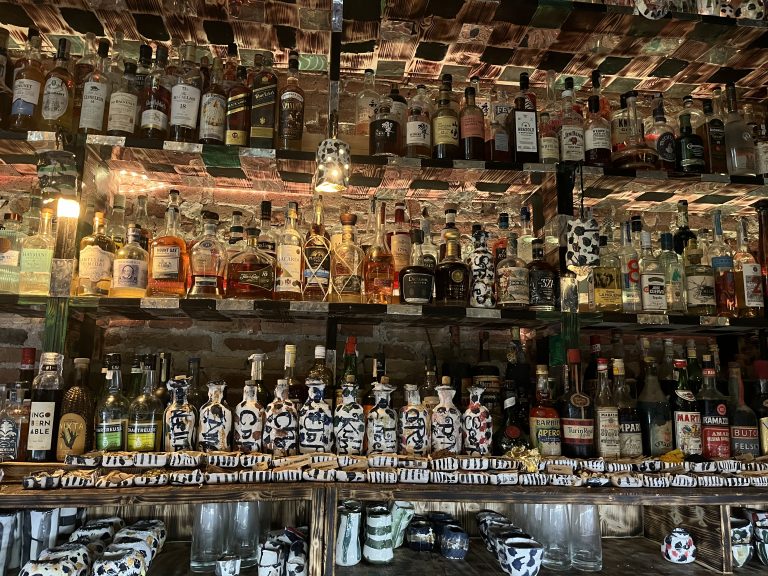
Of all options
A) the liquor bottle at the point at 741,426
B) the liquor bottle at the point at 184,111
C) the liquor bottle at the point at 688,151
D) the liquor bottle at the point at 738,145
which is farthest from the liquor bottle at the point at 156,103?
the liquor bottle at the point at 741,426

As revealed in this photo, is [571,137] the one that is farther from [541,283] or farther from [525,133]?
[541,283]

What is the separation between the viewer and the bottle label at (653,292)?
1926mm

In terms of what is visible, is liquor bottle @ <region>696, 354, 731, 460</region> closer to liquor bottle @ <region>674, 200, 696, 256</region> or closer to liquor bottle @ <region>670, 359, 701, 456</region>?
liquor bottle @ <region>670, 359, 701, 456</region>

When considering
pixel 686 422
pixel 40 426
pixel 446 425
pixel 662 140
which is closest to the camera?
pixel 40 426

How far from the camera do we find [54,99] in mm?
1820

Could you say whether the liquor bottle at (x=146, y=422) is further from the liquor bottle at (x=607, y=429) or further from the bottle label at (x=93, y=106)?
the liquor bottle at (x=607, y=429)

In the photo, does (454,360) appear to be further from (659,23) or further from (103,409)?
(659,23)

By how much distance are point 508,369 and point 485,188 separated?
717 mm

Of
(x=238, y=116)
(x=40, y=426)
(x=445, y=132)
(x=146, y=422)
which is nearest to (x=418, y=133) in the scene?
(x=445, y=132)

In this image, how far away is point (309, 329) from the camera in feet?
7.15

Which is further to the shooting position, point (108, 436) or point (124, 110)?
point (124, 110)

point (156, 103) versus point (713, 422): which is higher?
point (156, 103)

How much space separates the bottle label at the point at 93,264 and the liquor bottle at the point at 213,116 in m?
0.52

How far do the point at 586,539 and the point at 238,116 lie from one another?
1.88 m
